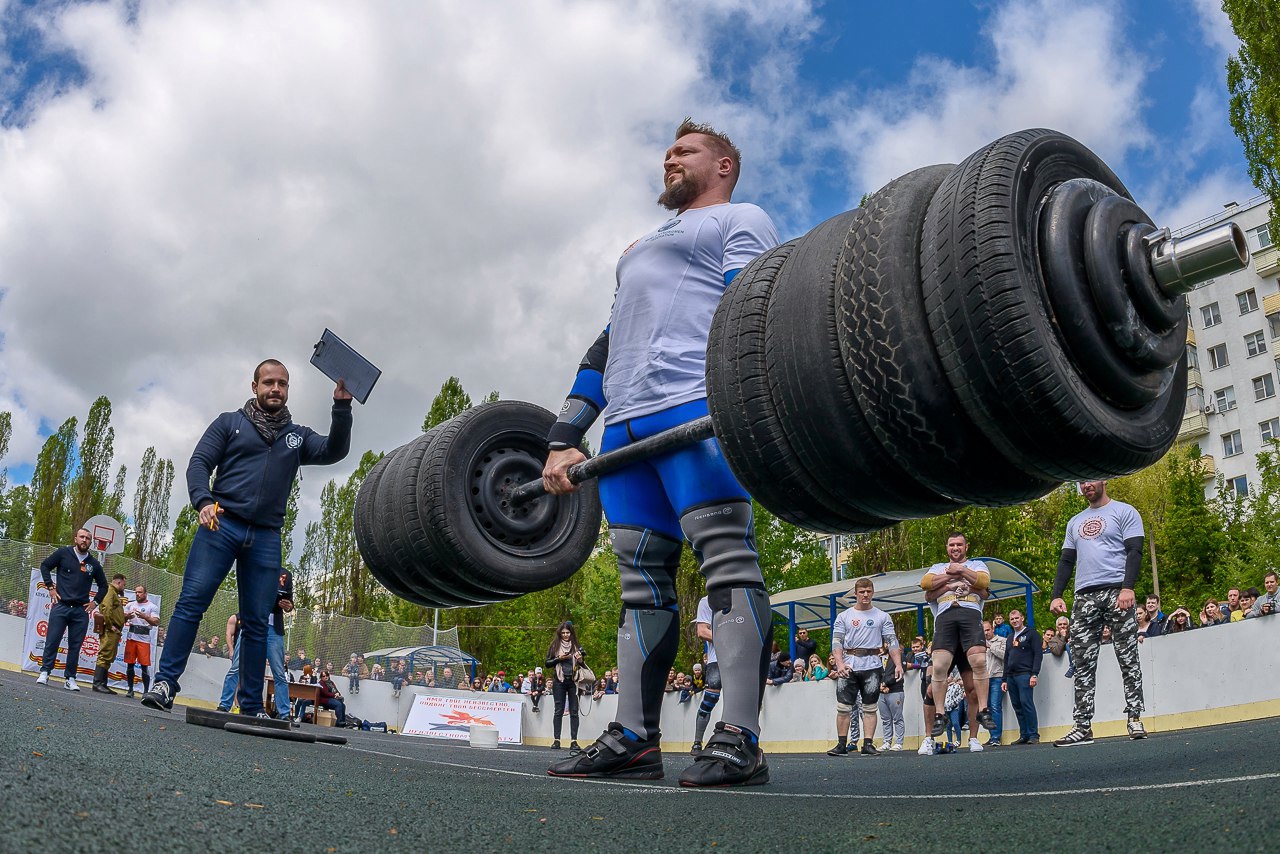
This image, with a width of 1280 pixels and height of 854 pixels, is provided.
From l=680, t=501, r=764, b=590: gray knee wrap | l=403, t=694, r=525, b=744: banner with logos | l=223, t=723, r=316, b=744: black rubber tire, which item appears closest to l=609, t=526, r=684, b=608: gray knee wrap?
l=680, t=501, r=764, b=590: gray knee wrap

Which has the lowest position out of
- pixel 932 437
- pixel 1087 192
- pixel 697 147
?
pixel 932 437

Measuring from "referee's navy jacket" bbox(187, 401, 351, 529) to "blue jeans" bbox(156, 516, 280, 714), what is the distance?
0.34 feet

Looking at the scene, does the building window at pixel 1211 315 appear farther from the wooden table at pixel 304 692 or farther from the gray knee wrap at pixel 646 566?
the gray knee wrap at pixel 646 566

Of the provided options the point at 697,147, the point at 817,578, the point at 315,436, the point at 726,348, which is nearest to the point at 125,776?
the point at 726,348

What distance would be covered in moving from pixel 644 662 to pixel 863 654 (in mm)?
6726

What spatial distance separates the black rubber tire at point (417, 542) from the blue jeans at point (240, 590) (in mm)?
809

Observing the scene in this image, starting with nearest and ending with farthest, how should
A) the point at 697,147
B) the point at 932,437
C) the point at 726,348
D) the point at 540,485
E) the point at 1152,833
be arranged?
the point at 1152,833 → the point at 932,437 → the point at 726,348 → the point at 697,147 → the point at 540,485

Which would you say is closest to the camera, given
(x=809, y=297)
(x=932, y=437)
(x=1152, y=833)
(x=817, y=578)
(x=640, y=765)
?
(x=1152, y=833)

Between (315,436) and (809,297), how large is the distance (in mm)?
3587

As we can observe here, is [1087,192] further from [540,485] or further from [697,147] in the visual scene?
[540,485]

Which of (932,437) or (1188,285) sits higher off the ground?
(1188,285)

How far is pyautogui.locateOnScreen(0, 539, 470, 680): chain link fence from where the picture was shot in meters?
19.4

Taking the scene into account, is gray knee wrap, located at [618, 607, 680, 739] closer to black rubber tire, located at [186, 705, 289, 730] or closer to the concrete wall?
black rubber tire, located at [186, 705, 289, 730]

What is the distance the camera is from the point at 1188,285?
7.07 ft
